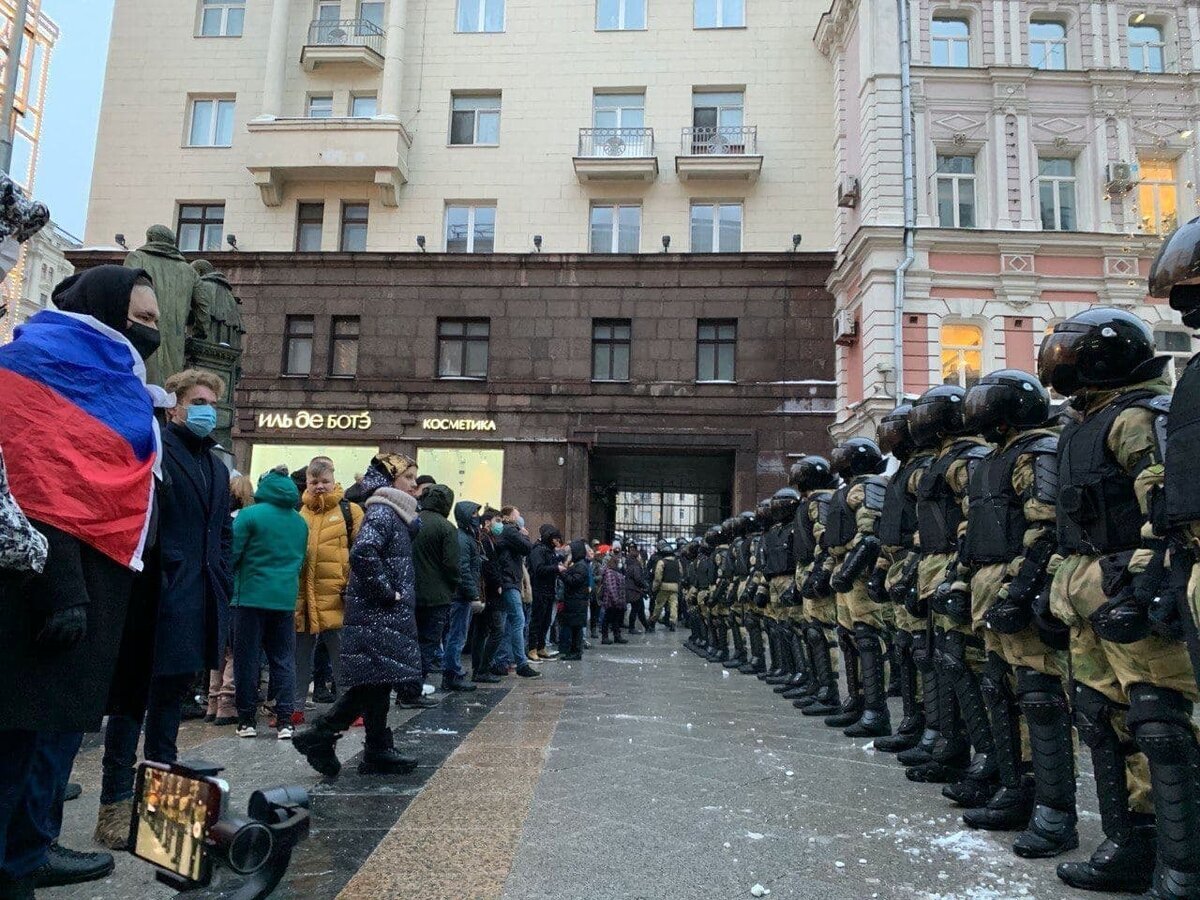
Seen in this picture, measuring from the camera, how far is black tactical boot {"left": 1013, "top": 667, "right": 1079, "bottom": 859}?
157 inches

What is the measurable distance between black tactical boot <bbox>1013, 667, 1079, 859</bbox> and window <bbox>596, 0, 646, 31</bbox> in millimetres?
24263

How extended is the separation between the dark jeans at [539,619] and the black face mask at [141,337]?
957 cm

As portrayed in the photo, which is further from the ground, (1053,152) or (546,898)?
(1053,152)

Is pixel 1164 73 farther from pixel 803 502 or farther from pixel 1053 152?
pixel 803 502

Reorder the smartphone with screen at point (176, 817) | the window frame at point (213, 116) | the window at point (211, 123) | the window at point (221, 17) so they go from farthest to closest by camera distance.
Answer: the window at point (221, 17) < the window at point (211, 123) < the window frame at point (213, 116) < the smartphone with screen at point (176, 817)

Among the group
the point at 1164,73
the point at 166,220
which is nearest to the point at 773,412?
the point at 1164,73

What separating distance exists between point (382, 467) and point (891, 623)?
4083 mm

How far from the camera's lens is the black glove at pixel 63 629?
2.64 metres

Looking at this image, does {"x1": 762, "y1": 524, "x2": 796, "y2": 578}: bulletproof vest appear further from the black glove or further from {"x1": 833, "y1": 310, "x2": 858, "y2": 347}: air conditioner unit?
{"x1": 833, "y1": 310, "x2": 858, "y2": 347}: air conditioner unit

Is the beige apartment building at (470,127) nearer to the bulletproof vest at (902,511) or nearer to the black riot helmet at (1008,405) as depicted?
the bulletproof vest at (902,511)

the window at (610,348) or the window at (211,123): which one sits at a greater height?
the window at (211,123)

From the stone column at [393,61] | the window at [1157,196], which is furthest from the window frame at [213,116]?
the window at [1157,196]

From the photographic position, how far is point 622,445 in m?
22.5

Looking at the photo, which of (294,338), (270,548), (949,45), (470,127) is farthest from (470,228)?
(270,548)
